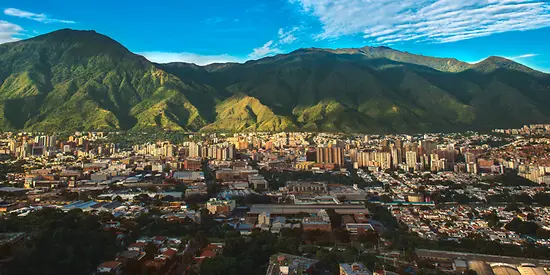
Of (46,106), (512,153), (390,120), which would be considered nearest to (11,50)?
(46,106)

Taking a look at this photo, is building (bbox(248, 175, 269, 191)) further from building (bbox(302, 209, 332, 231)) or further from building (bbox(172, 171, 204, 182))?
building (bbox(302, 209, 332, 231))

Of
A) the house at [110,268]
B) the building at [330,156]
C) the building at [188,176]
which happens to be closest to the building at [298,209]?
the house at [110,268]

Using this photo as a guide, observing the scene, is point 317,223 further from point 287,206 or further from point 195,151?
point 195,151

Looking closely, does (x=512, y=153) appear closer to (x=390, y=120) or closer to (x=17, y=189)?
(x=390, y=120)

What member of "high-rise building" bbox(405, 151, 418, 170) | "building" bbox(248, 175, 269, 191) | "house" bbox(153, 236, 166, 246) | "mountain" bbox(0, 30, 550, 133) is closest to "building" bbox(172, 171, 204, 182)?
"building" bbox(248, 175, 269, 191)

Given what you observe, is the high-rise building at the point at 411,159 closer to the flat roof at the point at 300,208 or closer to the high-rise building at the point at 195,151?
the flat roof at the point at 300,208

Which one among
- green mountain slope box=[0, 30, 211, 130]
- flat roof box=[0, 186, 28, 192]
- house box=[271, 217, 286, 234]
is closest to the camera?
house box=[271, 217, 286, 234]
